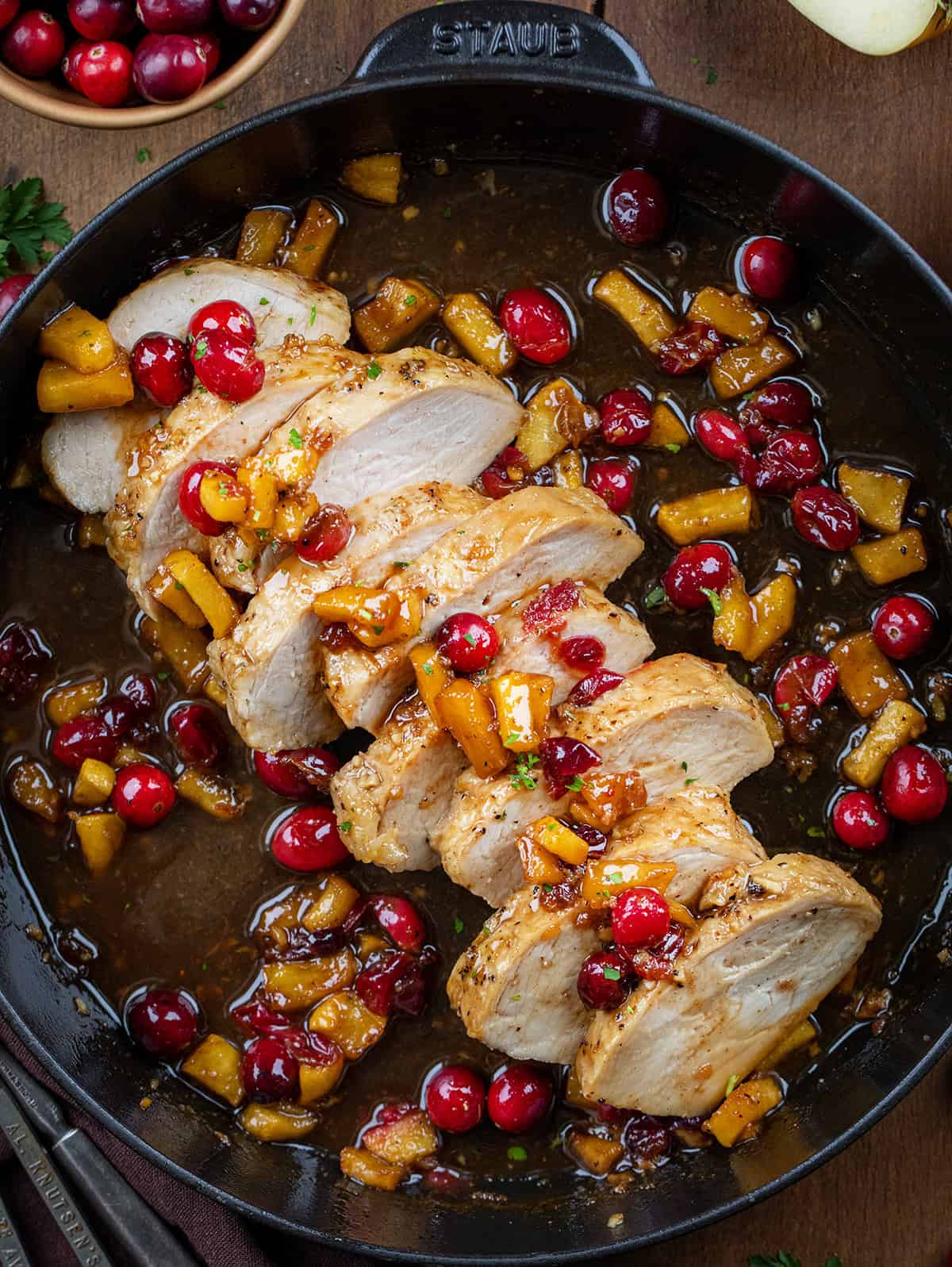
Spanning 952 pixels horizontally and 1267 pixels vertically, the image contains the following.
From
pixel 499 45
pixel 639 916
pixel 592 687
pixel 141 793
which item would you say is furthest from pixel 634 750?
pixel 499 45

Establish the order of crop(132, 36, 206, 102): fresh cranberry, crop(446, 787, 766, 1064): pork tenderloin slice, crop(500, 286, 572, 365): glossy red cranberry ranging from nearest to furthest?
crop(446, 787, 766, 1064): pork tenderloin slice → crop(132, 36, 206, 102): fresh cranberry → crop(500, 286, 572, 365): glossy red cranberry

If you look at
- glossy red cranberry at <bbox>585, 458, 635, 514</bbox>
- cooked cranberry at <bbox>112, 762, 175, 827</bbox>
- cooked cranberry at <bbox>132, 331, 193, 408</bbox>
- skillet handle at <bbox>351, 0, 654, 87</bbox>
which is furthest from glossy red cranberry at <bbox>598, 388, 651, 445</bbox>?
cooked cranberry at <bbox>112, 762, 175, 827</bbox>

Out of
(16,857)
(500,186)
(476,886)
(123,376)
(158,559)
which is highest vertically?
(500,186)

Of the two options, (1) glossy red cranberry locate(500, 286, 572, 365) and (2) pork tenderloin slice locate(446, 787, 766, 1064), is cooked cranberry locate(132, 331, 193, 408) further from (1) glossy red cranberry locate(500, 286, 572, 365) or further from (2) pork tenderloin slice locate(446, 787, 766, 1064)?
(2) pork tenderloin slice locate(446, 787, 766, 1064)

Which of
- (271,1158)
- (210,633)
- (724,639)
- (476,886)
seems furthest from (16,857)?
(724,639)

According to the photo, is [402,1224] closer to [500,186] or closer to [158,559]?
[158,559]

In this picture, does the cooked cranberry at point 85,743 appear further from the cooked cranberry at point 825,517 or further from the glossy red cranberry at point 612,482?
the cooked cranberry at point 825,517

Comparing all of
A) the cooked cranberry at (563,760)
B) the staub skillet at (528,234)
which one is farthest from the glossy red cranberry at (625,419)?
the cooked cranberry at (563,760)

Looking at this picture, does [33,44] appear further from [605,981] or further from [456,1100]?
[456,1100]
